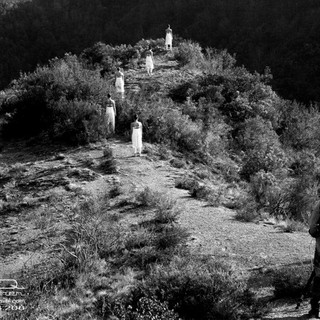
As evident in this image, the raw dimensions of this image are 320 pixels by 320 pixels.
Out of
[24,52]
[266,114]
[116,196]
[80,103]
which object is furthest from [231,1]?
[116,196]

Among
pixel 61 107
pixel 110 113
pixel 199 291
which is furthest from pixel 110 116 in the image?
pixel 199 291

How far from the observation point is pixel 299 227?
9.21 m

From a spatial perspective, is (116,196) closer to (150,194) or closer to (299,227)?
(150,194)

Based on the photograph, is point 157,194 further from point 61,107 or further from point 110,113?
point 61,107

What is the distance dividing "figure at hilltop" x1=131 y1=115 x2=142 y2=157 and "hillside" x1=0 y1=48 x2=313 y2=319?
226 millimetres

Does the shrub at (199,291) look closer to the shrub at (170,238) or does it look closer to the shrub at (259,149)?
the shrub at (170,238)

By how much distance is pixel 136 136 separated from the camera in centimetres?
1227

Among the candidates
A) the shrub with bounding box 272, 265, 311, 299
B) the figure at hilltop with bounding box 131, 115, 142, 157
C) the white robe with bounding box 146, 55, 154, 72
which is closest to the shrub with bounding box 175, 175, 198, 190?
the figure at hilltop with bounding box 131, 115, 142, 157

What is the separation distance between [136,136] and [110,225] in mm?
4099

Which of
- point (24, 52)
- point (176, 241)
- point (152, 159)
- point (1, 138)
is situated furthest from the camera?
point (24, 52)

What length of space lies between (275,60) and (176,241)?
4149 cm

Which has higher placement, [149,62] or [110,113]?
[149,62]

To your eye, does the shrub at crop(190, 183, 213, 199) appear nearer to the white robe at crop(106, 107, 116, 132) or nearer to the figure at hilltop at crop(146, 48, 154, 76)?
the white robe at crop(106, 107, 116, 132)

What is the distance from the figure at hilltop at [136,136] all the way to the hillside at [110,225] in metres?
0.23
